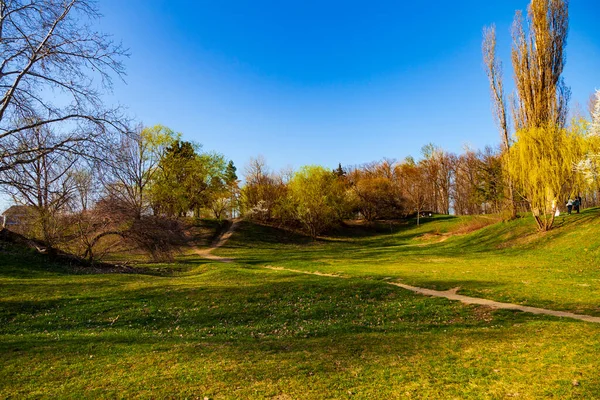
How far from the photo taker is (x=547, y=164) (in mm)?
24141

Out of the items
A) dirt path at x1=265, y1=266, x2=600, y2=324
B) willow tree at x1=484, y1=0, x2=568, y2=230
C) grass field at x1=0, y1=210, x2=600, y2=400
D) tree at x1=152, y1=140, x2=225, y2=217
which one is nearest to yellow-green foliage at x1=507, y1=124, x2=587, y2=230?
willow tree at x1=484, y1=0, x2=568, y2=230

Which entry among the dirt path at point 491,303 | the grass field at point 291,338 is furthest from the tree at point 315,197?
the dirt path at point 491,303


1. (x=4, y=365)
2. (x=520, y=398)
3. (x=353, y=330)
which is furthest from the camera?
(x=353, y=330)

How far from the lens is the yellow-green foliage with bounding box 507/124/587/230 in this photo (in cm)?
2344

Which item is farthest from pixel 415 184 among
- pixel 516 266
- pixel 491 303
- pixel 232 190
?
pixel 491 303

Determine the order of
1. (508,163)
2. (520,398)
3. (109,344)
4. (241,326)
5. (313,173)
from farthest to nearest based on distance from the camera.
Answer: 1. (313,173)
2. (508,163)
3. (241,326)
4. (109,344)
5. (520,398)

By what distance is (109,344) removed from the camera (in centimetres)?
711

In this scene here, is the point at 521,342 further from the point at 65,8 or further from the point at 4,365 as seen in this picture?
the point at 65,8

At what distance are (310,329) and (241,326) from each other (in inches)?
76.3

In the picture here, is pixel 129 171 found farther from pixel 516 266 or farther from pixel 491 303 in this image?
pixel 516 266

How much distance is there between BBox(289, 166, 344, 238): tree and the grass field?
102 ft

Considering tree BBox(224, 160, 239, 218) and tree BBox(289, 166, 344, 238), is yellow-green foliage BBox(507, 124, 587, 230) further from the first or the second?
tree BBox(224, 160, 239, 218)

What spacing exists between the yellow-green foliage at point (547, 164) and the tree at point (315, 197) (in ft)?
84.5

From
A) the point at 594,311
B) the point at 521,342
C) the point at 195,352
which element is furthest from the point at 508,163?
the point at 195,352
